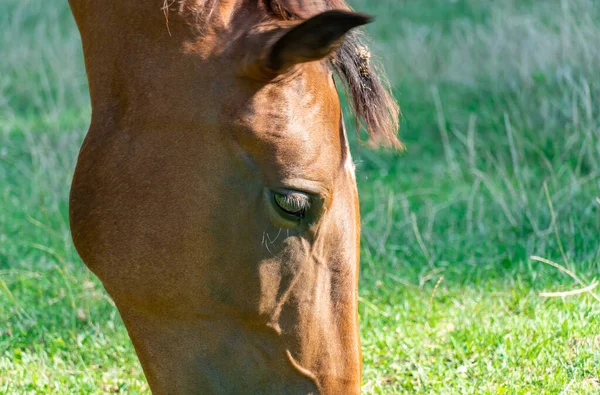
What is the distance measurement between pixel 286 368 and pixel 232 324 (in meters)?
0.19

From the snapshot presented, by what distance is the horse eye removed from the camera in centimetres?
200

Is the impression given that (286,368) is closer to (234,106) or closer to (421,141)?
(234,106)

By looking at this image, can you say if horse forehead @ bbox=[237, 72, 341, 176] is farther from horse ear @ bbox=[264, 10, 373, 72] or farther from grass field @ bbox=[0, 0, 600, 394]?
grass field @ bbox=[0, 0, 600, 394]

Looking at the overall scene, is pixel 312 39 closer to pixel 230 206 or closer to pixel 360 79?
pixel 360 79

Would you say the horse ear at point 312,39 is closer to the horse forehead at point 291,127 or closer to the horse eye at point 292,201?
the horse forehead at point 291,127

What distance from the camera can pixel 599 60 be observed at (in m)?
5.50

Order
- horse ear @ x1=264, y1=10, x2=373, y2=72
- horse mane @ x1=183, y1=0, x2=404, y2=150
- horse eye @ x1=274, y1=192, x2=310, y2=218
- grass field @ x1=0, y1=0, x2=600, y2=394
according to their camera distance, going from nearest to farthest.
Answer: horse ear @ x1=264, y1=10, x2=373, y2=72
horse eye @ x1=274, y1=192, x2=310, y2=218
horse mane @ x1=183, y1=0, x2=404, y2=150
grass field @ x1=0, y1=0, x2=600, y2=394

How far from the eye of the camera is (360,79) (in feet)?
7.20

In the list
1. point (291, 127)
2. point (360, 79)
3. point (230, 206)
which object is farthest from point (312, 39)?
point (230, 206)

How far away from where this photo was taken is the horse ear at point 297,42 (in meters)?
1.80

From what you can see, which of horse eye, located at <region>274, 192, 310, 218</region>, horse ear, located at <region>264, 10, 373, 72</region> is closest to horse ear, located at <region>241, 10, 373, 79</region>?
horse ear, located at <region>264, 10, 373, 72</region>

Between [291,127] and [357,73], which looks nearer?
[291,127]

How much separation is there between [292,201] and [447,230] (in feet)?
9.32

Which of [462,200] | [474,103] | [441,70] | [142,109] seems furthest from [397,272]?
[441,70]
